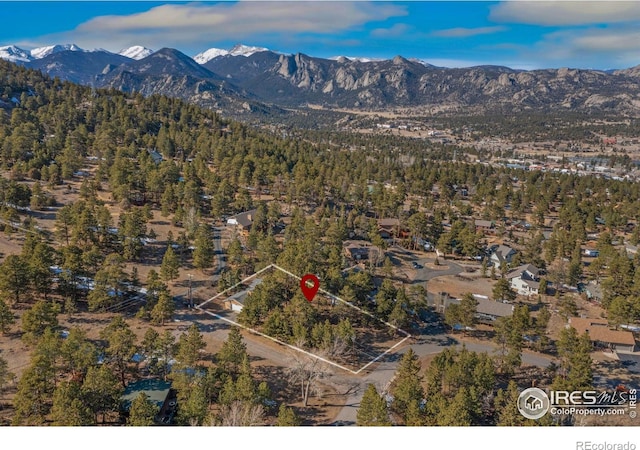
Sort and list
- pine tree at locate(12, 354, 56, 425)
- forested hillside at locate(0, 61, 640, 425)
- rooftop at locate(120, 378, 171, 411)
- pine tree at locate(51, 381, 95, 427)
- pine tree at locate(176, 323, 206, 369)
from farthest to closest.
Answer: pine tree at locate(176, 323, 206, 369) → forested hillside at locate(0, 61, 640, 425) → rooftop at locate(120, 378, 171, 411) → pine tree at locate(12, 354, 56, 425) → pine tree at locate(51, 381, 95, 427)

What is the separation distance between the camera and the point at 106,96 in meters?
97.2

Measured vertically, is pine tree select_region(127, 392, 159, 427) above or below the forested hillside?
below

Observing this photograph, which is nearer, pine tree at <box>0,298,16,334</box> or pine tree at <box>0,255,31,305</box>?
pine tree at <box>0,298,16,334</box>

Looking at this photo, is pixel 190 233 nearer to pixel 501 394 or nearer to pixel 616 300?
pixel 501 394

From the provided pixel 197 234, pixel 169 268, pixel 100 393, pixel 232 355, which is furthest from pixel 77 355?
pixel 197 234

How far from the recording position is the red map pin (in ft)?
108

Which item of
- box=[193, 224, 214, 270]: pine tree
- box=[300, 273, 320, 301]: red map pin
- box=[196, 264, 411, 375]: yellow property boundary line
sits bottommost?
box=[196, 264, 411, 375]: yellow property boundary line

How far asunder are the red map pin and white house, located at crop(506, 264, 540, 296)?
20670mm

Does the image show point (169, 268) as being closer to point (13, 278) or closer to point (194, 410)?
point (13, 278)

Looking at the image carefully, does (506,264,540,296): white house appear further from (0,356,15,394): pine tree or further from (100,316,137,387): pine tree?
(0,356,15,394): pine tree

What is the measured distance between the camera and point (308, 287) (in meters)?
33.5

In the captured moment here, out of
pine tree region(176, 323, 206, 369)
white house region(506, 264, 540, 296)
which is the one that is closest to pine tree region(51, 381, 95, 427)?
pine tree region(176, 323, 206, 369)
